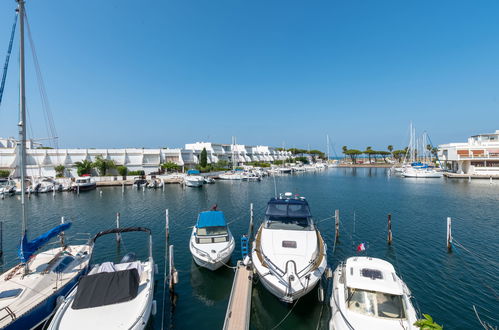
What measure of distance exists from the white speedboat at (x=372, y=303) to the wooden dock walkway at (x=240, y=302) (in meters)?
3.70

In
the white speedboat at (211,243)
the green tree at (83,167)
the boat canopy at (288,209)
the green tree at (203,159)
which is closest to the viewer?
the white speedboat at (211,243)

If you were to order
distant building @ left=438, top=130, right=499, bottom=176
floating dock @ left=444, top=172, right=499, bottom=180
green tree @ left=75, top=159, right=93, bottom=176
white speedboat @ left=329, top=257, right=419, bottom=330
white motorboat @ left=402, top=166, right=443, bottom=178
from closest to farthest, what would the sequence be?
1. white speedboat @ left=329, top=257, right=419, bottom=330
2. green tree @ left=75, top=159, right=93, bottom=176
3. floating dock @ left=444, top=172, right=499, bottom=180
4. distant building @ left=438, top=130, right=499, bottom=176
5. white motorboat @ left=402, top=166, right=443, bottom=178

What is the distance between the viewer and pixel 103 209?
114 ft

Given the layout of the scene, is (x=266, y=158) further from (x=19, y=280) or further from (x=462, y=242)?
(x=19, y=280)

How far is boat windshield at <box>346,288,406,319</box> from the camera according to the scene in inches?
327

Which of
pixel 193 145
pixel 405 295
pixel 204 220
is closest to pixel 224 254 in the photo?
pixel 204 220

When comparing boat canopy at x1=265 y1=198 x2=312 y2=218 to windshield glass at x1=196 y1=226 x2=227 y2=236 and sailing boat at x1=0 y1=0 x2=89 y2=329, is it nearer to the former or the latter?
windshield glass at x1=196 y1=226 x2=227 y2=236

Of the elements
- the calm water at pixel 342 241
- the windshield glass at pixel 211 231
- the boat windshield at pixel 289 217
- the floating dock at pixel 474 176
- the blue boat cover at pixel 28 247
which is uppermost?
the boat windshield at pixel 289 217

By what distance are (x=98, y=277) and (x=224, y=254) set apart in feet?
23.3

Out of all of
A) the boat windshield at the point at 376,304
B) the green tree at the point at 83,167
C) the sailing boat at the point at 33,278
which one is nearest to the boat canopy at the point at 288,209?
the boat windshield at the point at 376,304

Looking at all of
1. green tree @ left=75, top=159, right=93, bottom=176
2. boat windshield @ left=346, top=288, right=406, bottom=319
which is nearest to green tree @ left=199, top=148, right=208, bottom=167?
green tree @ left=75, top=159, right=93, bottom=176

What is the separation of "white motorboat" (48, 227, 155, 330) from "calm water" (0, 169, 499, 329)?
2409mm

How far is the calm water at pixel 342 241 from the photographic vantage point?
38.6 feet

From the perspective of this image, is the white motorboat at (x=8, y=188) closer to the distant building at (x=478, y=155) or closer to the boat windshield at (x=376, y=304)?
the boat windshield at (x=376, y=304)
